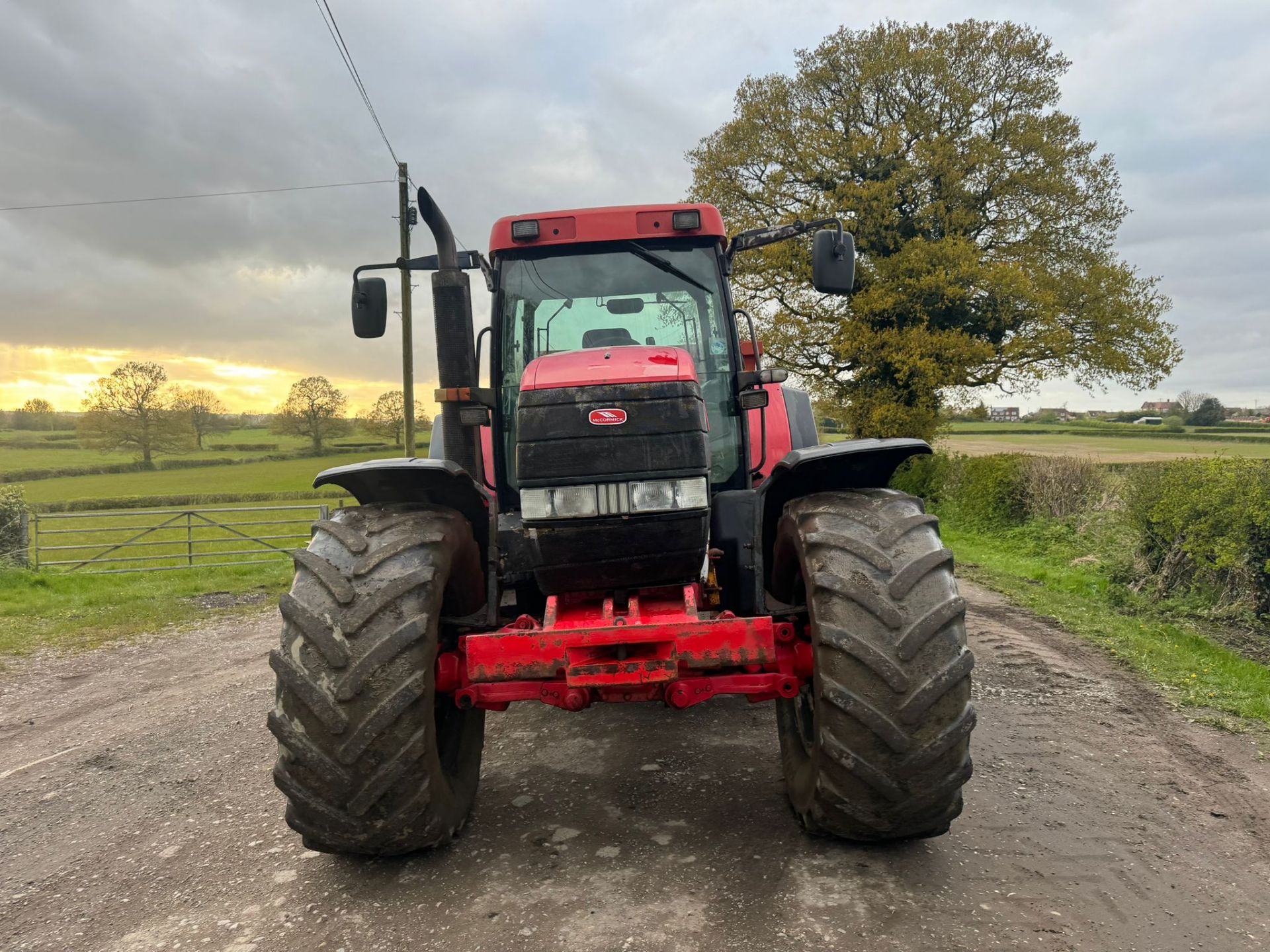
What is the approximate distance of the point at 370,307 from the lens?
157 inches

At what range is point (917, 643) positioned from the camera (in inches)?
106

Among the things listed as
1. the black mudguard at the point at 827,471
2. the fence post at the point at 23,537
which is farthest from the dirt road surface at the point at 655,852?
the fence post at the point at 23,537

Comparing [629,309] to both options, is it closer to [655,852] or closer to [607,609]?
[607,609]

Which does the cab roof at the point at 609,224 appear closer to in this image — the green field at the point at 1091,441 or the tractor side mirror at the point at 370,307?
the tractor side mirror at the point at 370,307

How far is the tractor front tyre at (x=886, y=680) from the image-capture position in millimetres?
2693

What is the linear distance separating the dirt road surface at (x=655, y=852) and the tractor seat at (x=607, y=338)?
2076mm

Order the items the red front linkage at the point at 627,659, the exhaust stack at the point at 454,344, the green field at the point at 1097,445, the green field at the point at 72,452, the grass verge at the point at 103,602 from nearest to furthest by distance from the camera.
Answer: the red front linkage at the point at 627,659 → the exhaust stack at the point at 454,344 → the grass verge at the point at 103,602 → the green field at the point at 1097,445 → the green field at the point at 72,452

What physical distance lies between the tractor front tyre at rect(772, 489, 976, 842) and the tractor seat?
1.61 metres

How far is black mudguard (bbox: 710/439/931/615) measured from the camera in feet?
10.5

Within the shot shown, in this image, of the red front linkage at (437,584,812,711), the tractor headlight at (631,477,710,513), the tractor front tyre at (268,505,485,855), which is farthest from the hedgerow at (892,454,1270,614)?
the tractor front tyre at (268,505,485,855)

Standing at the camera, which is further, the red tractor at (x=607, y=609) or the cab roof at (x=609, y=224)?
the cab roof at (x=609, y=224)

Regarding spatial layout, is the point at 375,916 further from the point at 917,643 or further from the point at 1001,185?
the point at 1001,185

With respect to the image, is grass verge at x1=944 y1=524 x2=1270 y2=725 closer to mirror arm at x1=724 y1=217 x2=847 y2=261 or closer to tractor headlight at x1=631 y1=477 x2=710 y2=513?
mirror arm at x1=724 y1=217 x2=847 y2=261

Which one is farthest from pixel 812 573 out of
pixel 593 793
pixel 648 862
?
pixel 593 793
